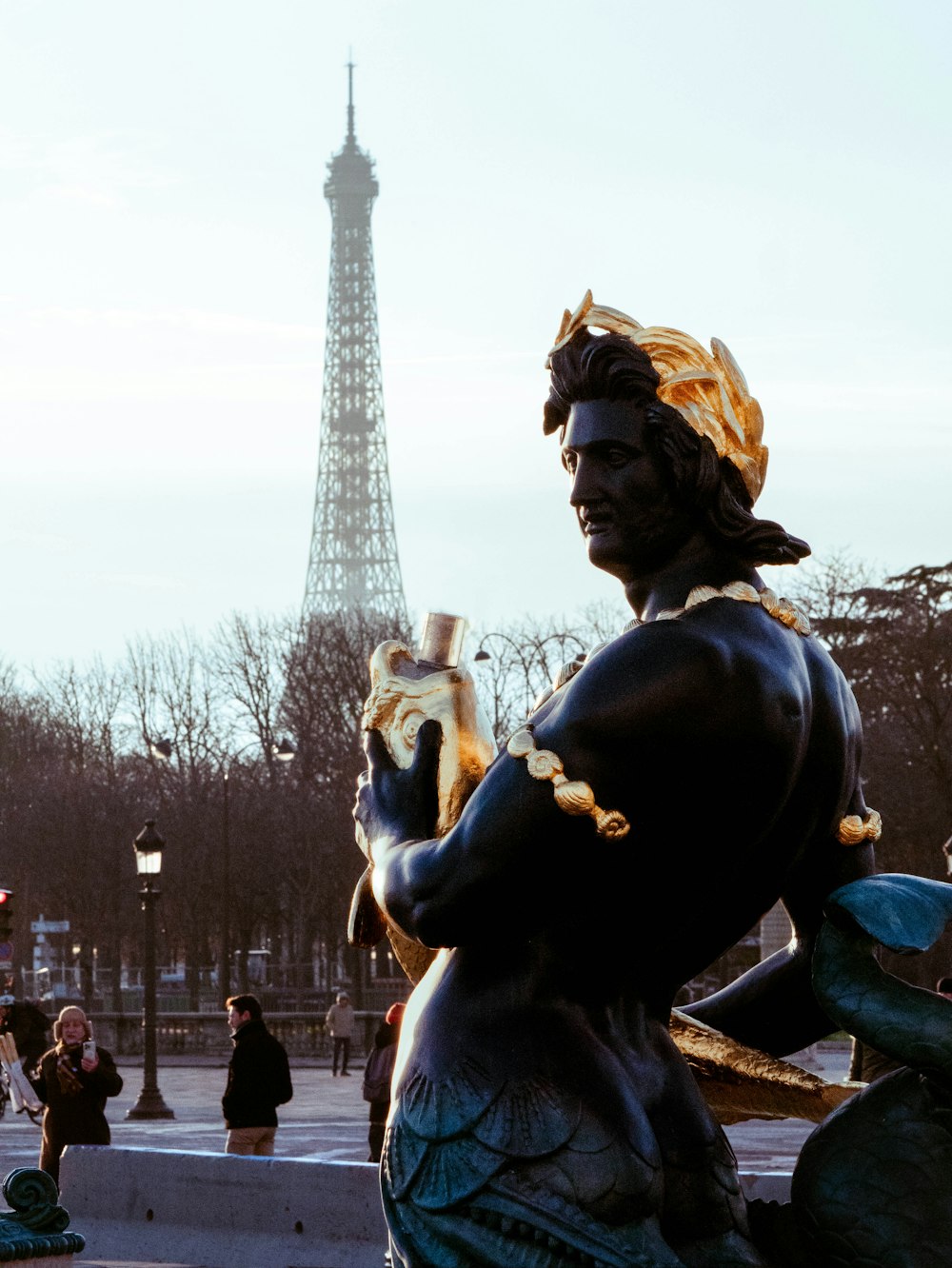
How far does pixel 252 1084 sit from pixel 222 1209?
3698 millimetres

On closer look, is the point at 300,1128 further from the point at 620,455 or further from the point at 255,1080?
the point at 620,455

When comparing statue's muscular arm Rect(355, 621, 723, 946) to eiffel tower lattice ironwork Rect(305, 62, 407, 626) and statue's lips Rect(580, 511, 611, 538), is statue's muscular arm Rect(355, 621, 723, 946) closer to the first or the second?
statue's lips Rect(580, 511, 611, 538)

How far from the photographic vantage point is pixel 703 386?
9.34ft

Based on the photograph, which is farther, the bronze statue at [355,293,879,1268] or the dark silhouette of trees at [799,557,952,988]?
the dark silhouette of trees at [799,557,952,988]

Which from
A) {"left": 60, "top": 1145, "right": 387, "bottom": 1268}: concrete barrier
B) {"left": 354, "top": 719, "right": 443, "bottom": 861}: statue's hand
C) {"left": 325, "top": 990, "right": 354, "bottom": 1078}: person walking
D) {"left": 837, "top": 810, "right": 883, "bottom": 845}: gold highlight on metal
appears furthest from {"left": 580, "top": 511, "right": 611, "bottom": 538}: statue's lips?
{"left": 325, "top": 990, "right": 354, "bottom": 1078}: person walking

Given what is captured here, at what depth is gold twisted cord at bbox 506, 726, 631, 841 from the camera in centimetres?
260

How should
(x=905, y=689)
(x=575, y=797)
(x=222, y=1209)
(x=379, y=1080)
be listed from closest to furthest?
(x=575, y=797), (x=222, y=1209), (x=379, y=1080), (x=905, y=689)

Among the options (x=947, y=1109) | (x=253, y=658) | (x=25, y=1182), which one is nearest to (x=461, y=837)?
(x=947, y=1109)

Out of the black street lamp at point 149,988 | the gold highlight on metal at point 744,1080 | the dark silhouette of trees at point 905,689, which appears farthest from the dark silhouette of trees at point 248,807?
the gold highlight on metal at point 744,1080

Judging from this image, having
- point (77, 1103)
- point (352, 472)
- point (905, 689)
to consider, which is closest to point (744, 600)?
point (77, 1103)

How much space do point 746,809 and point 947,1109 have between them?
45 centimetres

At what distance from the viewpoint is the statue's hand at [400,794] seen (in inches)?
111

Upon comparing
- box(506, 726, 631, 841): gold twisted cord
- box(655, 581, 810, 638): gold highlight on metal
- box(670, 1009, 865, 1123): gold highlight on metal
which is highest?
box(655, 581, 810, 638): gold highlight on metal

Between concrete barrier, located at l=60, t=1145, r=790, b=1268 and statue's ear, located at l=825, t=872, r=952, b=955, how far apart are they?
24.3 feet
